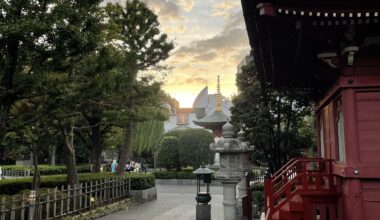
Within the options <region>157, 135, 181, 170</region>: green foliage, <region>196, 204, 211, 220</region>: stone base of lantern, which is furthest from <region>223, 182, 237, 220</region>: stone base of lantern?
<region>157, 135, 181, 170</region>: green foliage

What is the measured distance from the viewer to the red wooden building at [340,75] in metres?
6.20

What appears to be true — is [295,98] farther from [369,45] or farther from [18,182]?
[18,182]

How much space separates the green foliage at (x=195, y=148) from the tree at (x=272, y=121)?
14.9 meters

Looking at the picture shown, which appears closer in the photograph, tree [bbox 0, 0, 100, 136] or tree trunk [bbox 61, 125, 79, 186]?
tree [bbox 0, 0, 100, 136]

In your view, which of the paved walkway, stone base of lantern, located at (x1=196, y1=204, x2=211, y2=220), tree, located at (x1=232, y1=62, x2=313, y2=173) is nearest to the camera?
stone base of lantern, located at (x1=196, y1=204, x2=211, y2=220)

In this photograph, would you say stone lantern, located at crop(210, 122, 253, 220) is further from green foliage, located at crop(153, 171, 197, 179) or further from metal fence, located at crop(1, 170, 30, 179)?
metal fence, located at crop(1, 170, 30, 179)

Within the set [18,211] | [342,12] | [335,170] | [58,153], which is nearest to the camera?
[342,12]

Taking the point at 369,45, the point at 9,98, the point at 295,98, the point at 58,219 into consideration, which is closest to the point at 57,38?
the point at 9,98

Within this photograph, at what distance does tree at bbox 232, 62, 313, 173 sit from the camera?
16.5 meters

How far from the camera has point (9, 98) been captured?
31.6 feet

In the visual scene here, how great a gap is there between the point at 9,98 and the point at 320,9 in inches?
307

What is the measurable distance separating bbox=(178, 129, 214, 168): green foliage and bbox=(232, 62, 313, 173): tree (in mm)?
14878

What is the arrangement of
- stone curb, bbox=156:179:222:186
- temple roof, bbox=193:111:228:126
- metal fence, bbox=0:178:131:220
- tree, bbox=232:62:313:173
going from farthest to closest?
temple roof, bbox=193:111:228:126, stone curb, bbox=156:179:222:186, tree, bbox=232:62:313:173, metal fence, bbox=0:178:131:220

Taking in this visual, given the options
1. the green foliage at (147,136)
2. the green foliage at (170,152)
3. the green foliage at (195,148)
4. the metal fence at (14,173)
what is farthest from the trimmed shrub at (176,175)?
the metal fence at (14,173)
